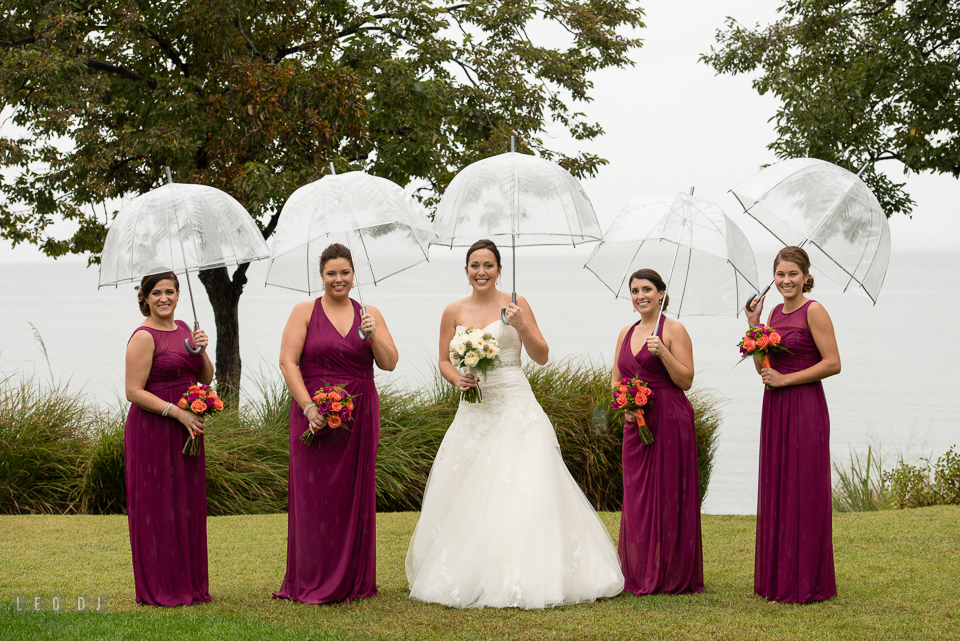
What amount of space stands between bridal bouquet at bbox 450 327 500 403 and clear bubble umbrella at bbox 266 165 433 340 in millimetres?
628

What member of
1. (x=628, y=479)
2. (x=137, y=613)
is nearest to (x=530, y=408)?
(x=628, y=479)

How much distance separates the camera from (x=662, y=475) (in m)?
6.12

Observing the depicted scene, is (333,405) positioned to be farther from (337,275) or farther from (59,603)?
(59,603)

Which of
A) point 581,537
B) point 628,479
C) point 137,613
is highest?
point 628,479

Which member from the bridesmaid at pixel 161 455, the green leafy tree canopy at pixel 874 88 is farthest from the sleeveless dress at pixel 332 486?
the green leafy tree canopy at pixel 874 88

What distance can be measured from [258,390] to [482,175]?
7.03 metres

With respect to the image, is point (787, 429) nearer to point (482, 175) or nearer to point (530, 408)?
point (530, 408)

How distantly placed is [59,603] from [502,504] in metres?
3.03

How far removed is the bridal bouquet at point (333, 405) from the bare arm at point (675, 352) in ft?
6.64

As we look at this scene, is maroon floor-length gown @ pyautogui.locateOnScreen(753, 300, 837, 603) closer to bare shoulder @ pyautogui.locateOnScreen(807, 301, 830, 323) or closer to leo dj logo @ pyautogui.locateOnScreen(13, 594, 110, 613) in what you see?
bare shoulder @ pyautogui.locateOnScreen(807, 301, 830, 323)

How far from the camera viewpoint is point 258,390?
12164 mm

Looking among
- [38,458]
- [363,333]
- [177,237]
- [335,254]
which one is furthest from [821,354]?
[38,458]

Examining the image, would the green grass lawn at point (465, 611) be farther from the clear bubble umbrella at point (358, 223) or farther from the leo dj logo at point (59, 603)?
the clear bubble umbrella at point (358, 223)

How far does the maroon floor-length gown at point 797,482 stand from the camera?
226 inches
